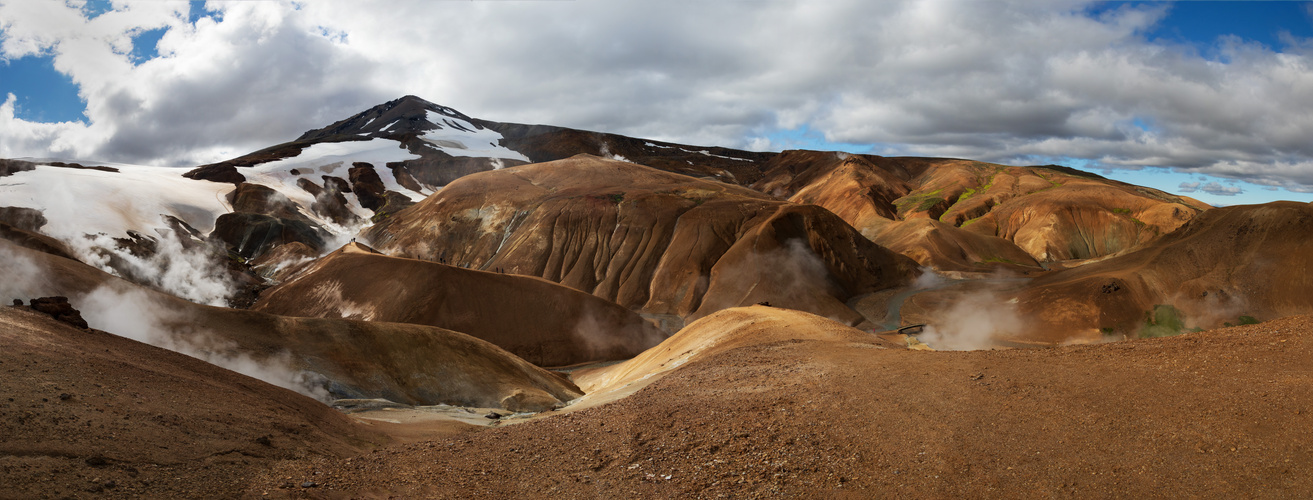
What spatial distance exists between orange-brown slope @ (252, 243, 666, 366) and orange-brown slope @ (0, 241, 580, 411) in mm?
18568

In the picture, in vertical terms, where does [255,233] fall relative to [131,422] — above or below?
above

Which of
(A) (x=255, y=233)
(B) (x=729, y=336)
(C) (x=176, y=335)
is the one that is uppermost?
(A) (x=255, y=233)

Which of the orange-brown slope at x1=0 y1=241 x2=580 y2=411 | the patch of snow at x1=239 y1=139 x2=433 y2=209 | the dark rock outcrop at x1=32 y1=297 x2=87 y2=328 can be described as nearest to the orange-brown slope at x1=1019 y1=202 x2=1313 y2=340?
the orange-brown slope at x1=0 y1=241 x2=580 y2=411

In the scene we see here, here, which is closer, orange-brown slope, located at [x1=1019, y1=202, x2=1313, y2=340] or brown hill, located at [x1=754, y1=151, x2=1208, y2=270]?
orange-brown slope, located at [x1=1019, y1=202, x2=1313, y2=340]

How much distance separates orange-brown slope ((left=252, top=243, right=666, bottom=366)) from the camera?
152 ft

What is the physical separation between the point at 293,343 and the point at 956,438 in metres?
21.2

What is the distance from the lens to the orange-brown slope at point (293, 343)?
21719mm

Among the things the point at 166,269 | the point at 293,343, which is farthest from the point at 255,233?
the point at 293,343

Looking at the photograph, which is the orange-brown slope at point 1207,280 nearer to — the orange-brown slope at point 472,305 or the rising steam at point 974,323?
the rising steam at point 974,323

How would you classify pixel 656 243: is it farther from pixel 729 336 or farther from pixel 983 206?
pixel 983 206

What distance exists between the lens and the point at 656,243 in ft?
236

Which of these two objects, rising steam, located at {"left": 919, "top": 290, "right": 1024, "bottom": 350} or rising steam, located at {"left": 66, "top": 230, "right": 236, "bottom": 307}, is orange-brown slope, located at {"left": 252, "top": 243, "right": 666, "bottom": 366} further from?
rising steam, located at {"left": 919, "top": 290, "right": 1024, "bottom": 350}

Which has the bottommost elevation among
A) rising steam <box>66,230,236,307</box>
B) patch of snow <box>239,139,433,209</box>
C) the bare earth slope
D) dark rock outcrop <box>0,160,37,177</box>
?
the bare earth slope

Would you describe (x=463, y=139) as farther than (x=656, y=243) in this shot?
Yes
